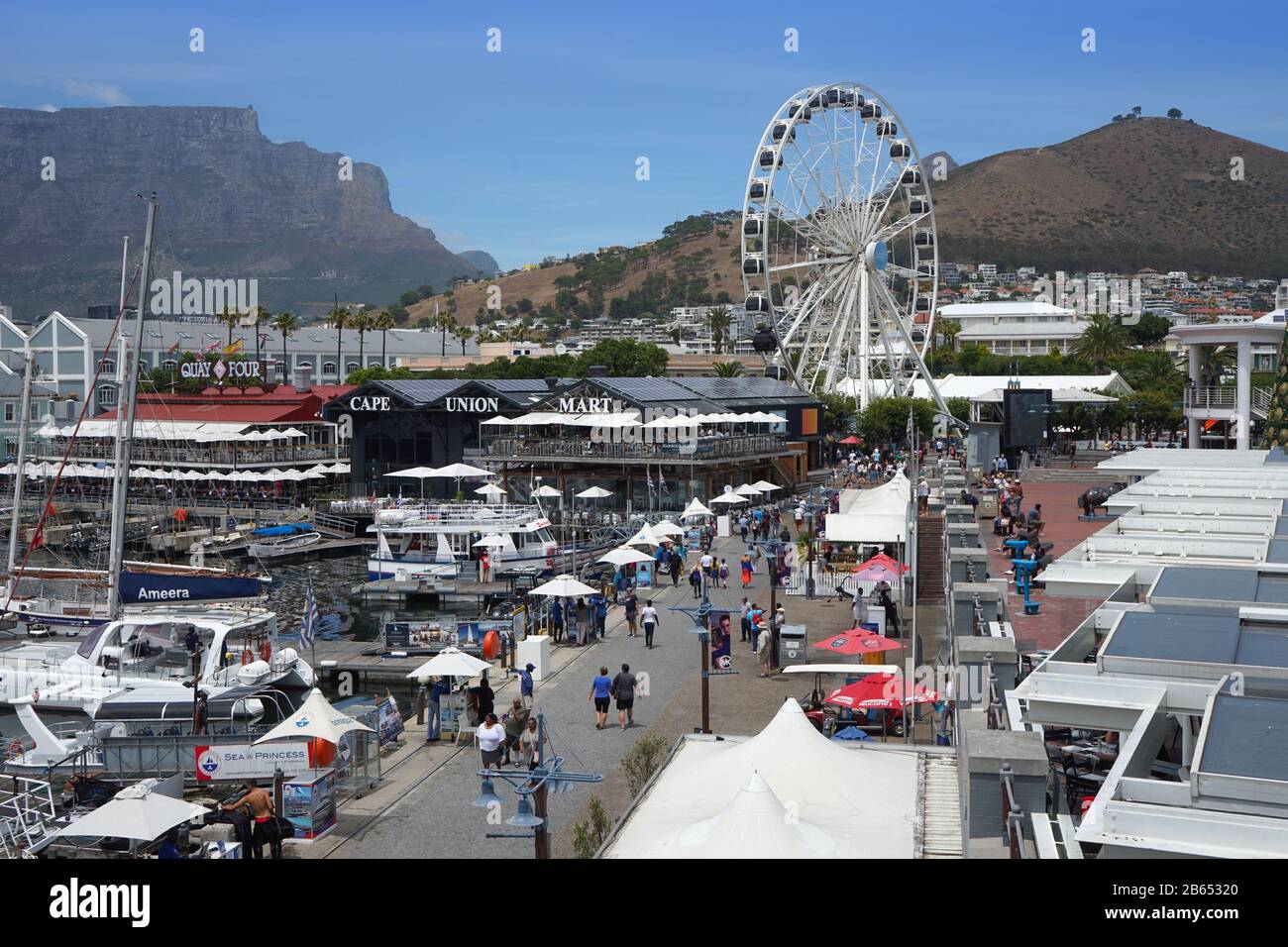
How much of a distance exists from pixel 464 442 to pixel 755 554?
29.7 metres

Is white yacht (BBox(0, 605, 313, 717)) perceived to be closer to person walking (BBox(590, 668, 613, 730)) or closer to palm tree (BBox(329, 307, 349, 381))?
person walking (BBox(590, 668, 613, 730))

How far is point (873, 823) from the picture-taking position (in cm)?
1205

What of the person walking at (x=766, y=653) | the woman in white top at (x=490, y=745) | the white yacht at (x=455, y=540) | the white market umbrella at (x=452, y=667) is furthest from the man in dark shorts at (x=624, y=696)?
the white yacht at (x=455, y=540)

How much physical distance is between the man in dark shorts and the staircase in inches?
503

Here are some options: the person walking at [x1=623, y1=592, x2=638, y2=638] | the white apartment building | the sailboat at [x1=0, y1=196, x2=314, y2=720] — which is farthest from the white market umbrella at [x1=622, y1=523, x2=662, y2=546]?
the white apartment building

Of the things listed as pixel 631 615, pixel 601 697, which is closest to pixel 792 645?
pixel 631 615

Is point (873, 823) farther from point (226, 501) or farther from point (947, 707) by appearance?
point (226, 501)

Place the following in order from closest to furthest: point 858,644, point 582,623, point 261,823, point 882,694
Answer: point 261,823 < point 882,694 < point 858,644 < point 582,623

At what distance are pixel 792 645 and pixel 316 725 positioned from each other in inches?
437

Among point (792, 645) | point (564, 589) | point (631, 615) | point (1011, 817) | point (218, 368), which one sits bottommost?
point (631, 615)

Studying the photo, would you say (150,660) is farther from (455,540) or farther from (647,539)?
(455,540)

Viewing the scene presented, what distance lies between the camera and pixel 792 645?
84.4ft

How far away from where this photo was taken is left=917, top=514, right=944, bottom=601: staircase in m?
32.5

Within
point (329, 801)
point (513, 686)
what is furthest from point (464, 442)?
point (329, 801)
